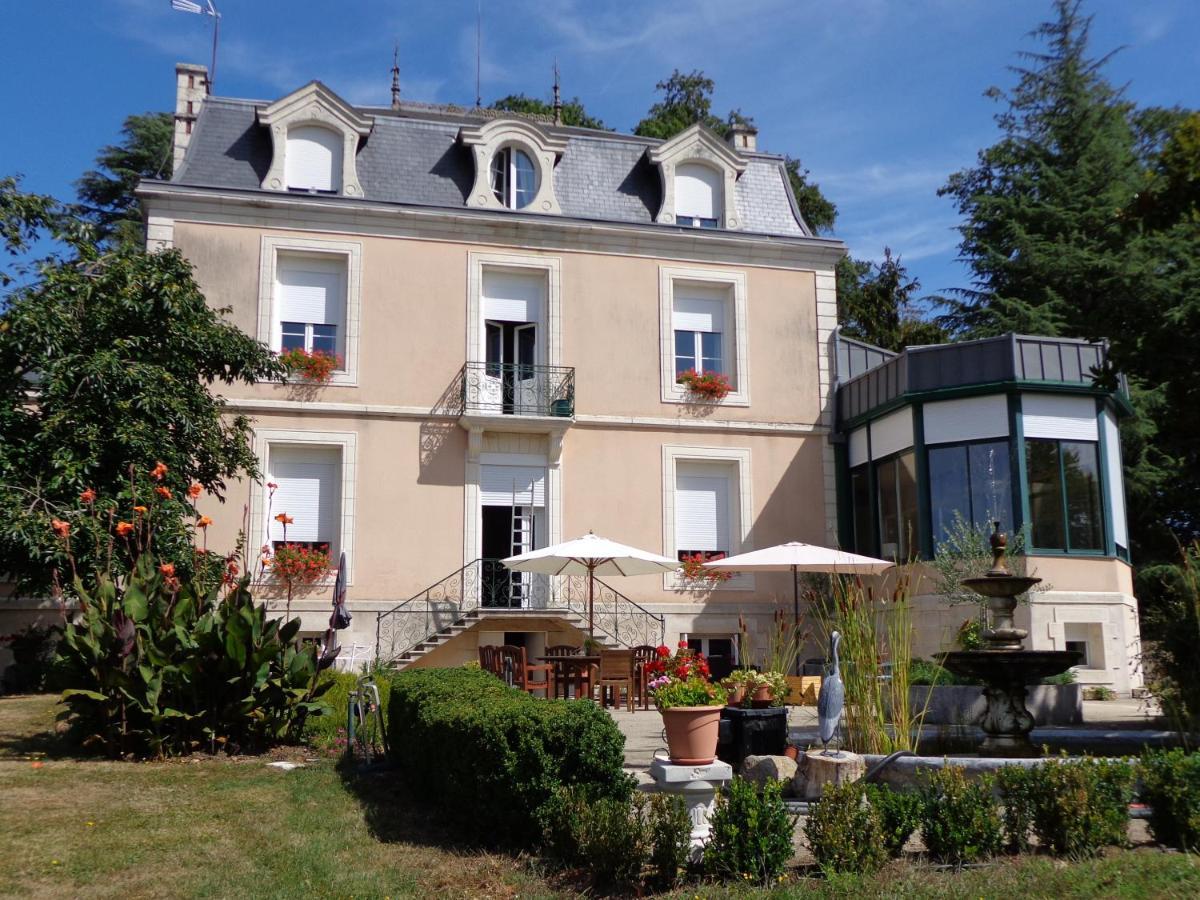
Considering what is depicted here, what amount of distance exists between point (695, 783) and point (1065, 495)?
10945 mm

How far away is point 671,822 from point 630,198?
48.5ft

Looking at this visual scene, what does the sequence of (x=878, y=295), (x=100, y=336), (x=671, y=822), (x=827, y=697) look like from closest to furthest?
(x=671, y=822)
(x=827, y=697)
(x=100, y=336)
(x=878, y=295)

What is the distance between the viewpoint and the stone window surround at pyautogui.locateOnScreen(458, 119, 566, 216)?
17625mm

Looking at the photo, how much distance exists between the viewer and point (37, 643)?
14562 mm

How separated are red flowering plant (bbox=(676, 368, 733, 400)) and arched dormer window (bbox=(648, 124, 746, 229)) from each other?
2684 millimetres

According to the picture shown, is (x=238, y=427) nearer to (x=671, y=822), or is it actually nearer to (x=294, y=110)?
(x=294, y=110)

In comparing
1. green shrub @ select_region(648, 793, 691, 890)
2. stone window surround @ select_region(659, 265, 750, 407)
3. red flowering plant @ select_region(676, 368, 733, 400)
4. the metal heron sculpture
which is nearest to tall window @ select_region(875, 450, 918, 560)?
stone window surround @ select_region(659, 265, 750, 407)

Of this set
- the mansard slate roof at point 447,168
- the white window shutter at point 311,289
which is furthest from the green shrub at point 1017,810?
the mansard slate roof at point 447,168

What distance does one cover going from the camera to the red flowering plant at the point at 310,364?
637 inches

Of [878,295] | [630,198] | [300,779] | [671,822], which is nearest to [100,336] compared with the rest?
[300,779]

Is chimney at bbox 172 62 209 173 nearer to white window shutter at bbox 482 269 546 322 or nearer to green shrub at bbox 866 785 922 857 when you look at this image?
white window shutter at bbox 482 269 546 322

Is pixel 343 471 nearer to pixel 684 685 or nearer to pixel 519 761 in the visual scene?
pixel 684 685

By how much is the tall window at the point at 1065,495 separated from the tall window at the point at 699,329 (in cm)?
530

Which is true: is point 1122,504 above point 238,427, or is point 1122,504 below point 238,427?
below
